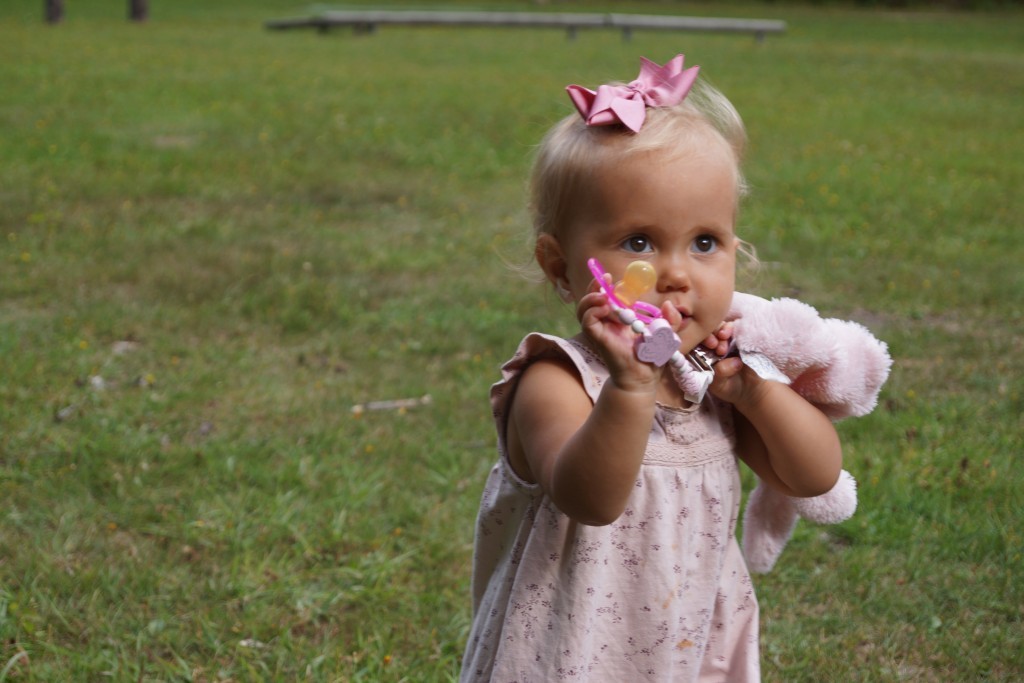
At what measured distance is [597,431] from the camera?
5.12 ft

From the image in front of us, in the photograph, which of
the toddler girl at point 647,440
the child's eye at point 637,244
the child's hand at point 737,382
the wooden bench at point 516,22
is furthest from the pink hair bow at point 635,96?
the wooden bench at point 516,22

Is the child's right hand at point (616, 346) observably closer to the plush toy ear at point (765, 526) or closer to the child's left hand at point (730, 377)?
the child's left hand at point (730, 377)

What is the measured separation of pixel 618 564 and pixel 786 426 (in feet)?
1.11

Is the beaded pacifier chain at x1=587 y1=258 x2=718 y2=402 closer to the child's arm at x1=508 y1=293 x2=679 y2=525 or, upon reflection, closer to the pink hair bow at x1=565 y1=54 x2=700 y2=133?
the child's arm at x1=508 y1=293 x2=679 y2=525

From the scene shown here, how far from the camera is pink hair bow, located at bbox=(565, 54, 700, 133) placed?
1.74 m

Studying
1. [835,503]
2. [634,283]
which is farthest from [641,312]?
[835,503]

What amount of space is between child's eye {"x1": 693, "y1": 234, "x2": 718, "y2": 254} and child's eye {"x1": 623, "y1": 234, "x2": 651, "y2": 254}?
81mm

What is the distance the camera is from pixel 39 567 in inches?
119

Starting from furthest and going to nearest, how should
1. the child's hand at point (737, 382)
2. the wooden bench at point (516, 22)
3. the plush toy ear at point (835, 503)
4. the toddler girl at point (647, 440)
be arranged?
1. the wooden bench at point (516, 22)
2. the plush toy ear at point (835, 503)
3. the child's hand at point (737, 382)
4. the toddler girl at point (647, 440)

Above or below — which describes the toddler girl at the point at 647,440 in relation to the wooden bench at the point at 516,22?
above

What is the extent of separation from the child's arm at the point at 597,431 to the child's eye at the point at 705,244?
0.12 metres

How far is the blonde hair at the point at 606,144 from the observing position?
1732mm

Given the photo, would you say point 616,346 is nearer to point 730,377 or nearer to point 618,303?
point 618,303

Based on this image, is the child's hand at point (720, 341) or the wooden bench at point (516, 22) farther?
the wooden bench at point (516, 22)
